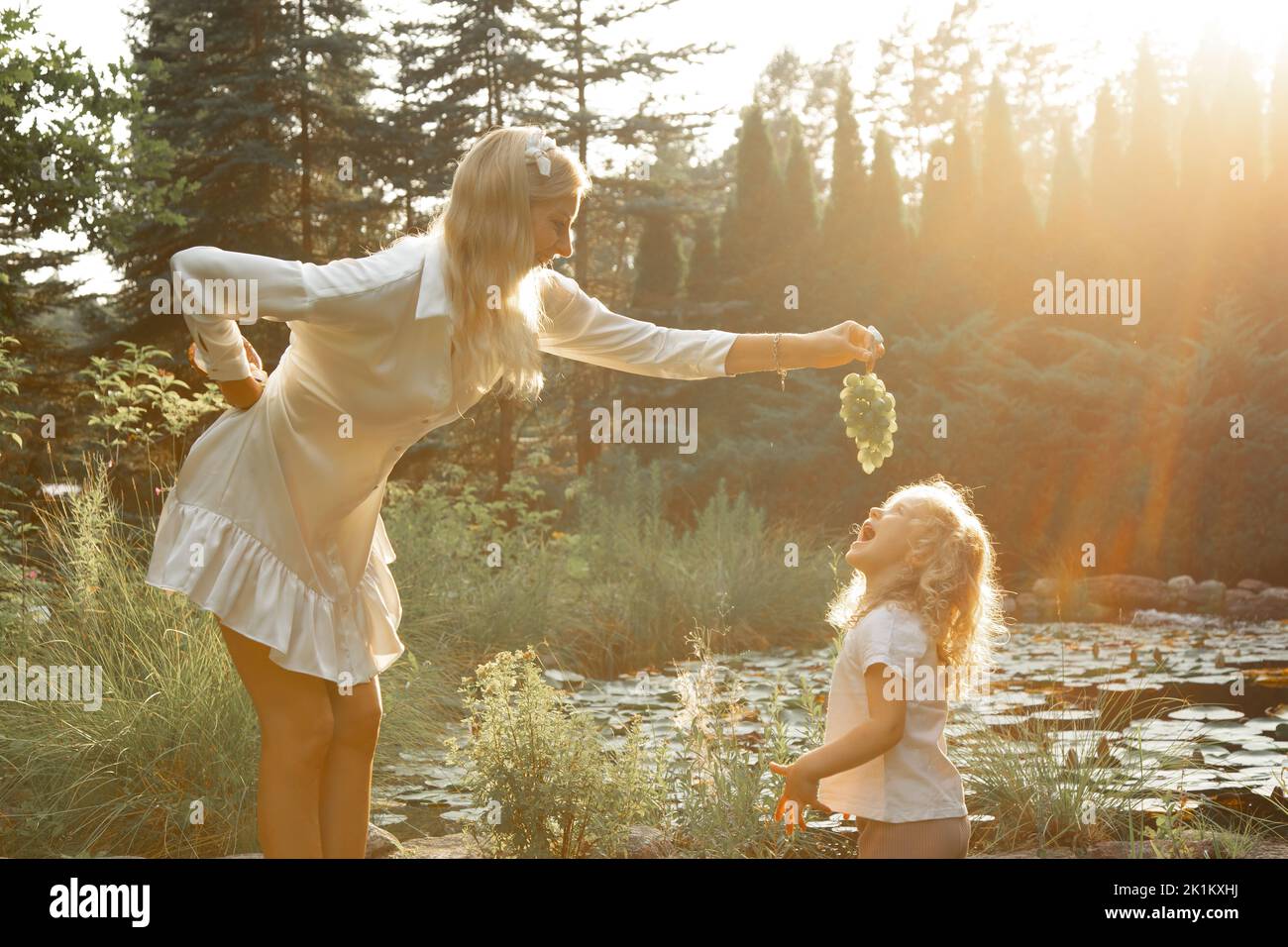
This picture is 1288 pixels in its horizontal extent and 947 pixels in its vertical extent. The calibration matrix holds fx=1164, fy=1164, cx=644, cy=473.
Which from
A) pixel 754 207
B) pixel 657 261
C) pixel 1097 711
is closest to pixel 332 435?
pixel 1097 711

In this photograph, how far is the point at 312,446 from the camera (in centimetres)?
240

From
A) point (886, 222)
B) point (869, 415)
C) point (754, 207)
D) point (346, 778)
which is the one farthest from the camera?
point (754, 207)

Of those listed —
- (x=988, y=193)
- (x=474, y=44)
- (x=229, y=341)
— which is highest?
(x=474, y=44)

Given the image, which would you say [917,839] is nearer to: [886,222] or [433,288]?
[433,288]

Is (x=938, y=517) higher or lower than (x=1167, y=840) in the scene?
higher

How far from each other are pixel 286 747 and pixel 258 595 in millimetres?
307

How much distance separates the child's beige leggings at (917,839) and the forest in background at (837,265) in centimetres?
701

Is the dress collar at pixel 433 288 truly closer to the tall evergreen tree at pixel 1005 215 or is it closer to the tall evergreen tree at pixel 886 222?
the tall evergreen tree at pixel 1005 215

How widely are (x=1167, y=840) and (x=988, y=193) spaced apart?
39.0ft

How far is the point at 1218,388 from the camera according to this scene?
33.9 feet

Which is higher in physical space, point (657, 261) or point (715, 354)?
point (657, 261)

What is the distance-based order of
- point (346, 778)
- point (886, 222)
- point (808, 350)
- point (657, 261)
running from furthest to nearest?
point (657, 261), point (886, 222), point (808, 350), point (346, 778)
